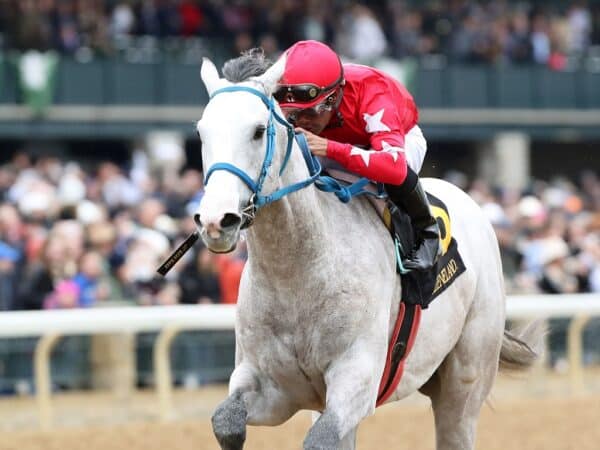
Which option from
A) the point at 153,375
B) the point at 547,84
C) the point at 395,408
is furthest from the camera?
the point at 547,84

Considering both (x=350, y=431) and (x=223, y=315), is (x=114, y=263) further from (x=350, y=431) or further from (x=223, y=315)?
(x=350, y=431)

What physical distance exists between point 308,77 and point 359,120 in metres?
0.39

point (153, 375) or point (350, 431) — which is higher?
point (350, 431)

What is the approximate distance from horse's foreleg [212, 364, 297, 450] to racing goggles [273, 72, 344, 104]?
968mm

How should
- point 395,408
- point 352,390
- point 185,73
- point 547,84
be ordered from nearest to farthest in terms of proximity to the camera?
point 352,390
point 395,408
point 185,73
point 547,84

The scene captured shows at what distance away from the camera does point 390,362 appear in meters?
5.12

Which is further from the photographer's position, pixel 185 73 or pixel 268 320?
pixel 185 73

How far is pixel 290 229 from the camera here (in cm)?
462

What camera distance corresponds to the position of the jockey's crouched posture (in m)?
4.71

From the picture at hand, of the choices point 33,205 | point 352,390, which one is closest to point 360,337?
point 352,390

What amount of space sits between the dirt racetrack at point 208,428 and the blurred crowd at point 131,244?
2.73ft

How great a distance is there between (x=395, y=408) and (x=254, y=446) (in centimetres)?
208

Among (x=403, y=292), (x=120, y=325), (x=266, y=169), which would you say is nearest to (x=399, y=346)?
(x=403, y=292)

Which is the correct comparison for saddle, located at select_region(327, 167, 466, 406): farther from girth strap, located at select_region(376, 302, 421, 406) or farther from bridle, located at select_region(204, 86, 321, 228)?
bridle, located at select_region(204, 86, 321, 228)
